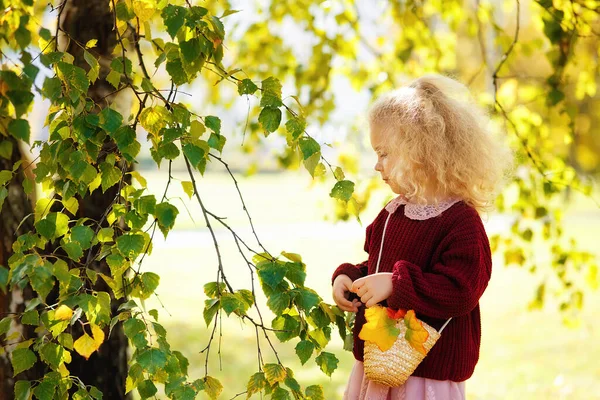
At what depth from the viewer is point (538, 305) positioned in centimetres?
335

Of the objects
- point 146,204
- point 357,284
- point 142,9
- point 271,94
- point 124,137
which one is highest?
point 142,9

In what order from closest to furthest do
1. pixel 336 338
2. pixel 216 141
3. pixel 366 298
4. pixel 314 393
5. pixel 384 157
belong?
pixel 216 141 < pixel 314 393 < pixel 366 298 < pixel 384 157 < pixel 336 338

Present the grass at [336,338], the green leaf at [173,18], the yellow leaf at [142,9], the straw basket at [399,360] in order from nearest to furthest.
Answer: the green leaf at [173,18]
the yellow leaf at [142,9]
the straw basket at [399,360]
the grass at [336,338]

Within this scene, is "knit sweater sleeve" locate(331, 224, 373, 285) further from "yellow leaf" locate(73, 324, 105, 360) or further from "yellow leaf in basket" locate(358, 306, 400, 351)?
"yellow leaf" locate(73, 324, 105, 360)

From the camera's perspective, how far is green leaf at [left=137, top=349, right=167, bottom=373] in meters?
1.36

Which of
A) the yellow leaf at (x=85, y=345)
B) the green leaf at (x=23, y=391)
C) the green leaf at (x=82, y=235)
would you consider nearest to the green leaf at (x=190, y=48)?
the green leaf at (x=82, y=235)

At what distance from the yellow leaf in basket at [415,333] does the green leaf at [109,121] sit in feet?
2.29

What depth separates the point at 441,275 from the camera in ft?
5.34

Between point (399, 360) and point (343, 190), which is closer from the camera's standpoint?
point (343, 190)

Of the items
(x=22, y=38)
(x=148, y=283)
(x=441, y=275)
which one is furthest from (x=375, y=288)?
(x=22, y=38)

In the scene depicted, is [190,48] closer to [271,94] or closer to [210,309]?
[271,94]

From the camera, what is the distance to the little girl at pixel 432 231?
1632 mm

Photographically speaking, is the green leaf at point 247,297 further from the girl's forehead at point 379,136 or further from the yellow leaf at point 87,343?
the girl's forehead at point 379,136

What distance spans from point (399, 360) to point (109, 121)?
0.76 meters
